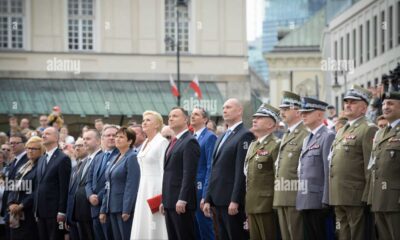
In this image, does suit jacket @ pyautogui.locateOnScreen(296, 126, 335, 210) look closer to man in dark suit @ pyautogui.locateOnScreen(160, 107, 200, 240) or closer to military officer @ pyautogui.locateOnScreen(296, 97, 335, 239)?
military officer @ pyautogui.locateOnScreen(296, 97, 335, 239)

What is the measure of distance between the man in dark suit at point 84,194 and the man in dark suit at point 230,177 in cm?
320

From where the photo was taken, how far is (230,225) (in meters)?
16.6

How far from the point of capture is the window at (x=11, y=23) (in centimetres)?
5091

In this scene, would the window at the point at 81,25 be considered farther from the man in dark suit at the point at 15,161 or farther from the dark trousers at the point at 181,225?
the dark trousers at the point at 181,225

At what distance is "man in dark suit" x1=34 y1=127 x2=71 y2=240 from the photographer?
19.8 meters

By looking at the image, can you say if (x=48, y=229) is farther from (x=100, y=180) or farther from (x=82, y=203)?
(x=100, y=180)

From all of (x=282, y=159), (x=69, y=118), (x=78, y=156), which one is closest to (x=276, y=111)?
(x=282, y=159)

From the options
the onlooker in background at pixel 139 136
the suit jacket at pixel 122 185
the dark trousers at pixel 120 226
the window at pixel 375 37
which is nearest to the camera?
the suit jacket at pixel 122 185

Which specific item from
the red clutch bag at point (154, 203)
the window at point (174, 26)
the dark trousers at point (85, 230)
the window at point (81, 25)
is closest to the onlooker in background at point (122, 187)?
the red clutch bag at point (154, 203)

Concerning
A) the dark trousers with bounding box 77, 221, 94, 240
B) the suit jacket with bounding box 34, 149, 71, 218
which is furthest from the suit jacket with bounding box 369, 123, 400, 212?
the suit jacket with bounding box 34, 149, 71, 218

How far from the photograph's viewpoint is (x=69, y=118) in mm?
50188

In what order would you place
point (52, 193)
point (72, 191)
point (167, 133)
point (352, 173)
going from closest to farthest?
point (352, 173) → point (167, 133) → point (52, 193) → point (72, 191)

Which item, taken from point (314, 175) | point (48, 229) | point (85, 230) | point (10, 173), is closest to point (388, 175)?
point (314, 175)

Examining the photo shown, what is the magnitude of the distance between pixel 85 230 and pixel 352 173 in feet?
20.7
